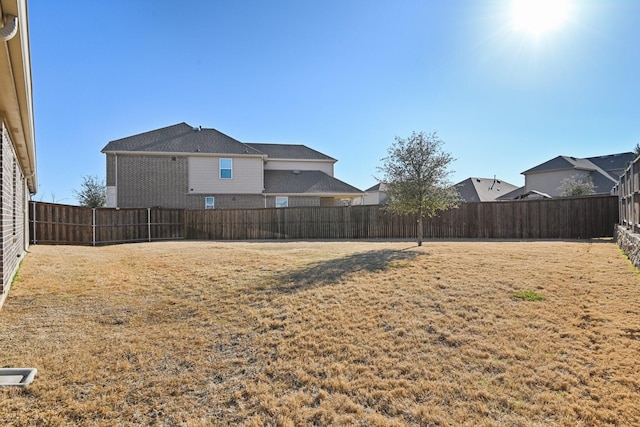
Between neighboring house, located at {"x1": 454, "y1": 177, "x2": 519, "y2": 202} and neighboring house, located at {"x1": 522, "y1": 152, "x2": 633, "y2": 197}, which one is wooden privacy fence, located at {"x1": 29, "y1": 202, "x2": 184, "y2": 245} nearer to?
neighboring house, located at {"x1": 454, "y1": 177, "x2": 519, "y2": 202}

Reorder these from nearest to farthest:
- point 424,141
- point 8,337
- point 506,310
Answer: point 8,337 → point 506,310 → point 424,141

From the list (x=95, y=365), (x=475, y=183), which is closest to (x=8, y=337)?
(x=95, y=365)

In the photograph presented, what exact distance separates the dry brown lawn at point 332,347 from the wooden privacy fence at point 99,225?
776 centimetres

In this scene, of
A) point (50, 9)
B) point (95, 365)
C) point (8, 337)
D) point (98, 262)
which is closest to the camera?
point (95, 365)

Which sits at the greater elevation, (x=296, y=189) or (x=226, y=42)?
(x=226, y=42)

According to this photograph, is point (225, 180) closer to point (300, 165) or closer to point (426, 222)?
point (300, 165)

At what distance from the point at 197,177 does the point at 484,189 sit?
30.6 metres

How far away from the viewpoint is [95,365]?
397 centimetres

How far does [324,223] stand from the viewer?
19547 millimetres

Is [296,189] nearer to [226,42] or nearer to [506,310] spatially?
[226,42]

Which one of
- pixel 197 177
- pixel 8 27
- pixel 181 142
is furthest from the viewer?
pixel 181 142

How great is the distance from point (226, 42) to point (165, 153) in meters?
12.1

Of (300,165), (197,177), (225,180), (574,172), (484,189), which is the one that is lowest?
(225,180)

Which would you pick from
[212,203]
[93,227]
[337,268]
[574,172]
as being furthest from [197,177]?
[574,172]
